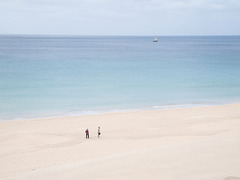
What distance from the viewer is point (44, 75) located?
179ft

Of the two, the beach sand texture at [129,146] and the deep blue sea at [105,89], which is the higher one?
the deep blue sea at [105,89]

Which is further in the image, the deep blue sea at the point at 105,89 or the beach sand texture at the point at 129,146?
the deep blue sea at the point at 105,89

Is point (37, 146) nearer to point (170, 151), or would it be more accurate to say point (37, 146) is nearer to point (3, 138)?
point (3, 138)

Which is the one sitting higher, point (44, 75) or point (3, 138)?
point (44, 75)

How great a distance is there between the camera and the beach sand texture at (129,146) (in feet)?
42.5

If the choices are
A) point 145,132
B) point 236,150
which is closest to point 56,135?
point 145,132

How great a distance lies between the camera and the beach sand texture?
1295cm

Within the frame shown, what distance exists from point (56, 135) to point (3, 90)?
71.0 ft

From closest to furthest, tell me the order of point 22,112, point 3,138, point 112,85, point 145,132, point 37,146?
point 37,146, point 3,138, point 145,132, point 22,112, point 112,85

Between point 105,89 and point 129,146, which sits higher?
point 105,89

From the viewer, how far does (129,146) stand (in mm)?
19234

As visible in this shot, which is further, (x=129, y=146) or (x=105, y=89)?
(x=105, y=89)

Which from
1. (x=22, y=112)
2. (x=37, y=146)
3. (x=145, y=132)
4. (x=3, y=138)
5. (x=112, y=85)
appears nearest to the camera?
(x=37, y=146)

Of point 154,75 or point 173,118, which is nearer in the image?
point 173,118
